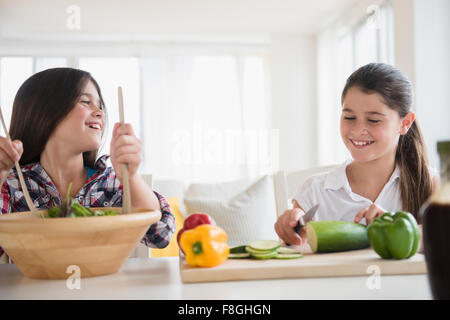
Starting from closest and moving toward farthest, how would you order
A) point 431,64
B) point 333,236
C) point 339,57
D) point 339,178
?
point 333,236
point 339,178
point 431,64
point 339,57

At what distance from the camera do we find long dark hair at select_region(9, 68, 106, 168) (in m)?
1.38

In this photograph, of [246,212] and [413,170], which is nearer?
[413,170]

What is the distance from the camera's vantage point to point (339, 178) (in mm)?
1666

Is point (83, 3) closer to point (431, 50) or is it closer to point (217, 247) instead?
point (431, 50)

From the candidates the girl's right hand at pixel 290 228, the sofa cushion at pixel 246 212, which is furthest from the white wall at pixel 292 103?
the girl's right hand at pixel 290 228

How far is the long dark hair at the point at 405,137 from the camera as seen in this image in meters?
1.55

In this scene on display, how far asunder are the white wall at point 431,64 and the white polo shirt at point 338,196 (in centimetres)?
193

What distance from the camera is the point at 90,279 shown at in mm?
873

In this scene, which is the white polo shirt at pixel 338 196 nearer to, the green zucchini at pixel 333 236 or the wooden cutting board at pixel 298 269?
the green zucchini at pixel 333 236

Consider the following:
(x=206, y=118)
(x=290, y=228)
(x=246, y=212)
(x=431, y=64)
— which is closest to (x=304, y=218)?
(x=290, y=228)

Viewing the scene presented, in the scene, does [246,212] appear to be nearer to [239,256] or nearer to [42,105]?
[42,105]

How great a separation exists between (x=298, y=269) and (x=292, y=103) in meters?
5.45
